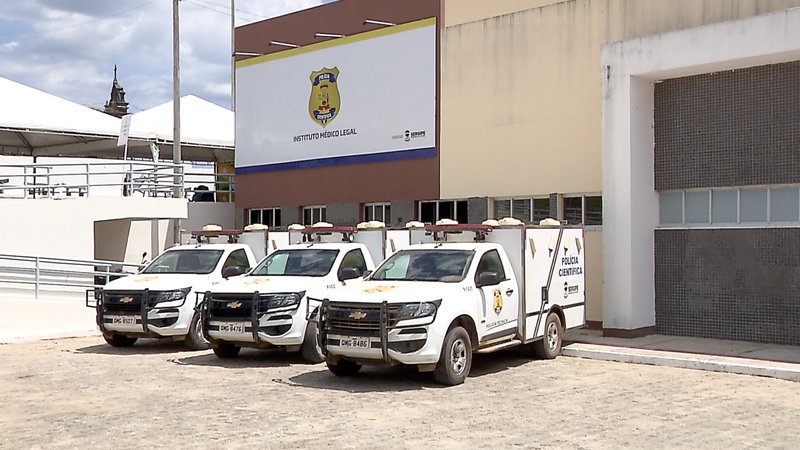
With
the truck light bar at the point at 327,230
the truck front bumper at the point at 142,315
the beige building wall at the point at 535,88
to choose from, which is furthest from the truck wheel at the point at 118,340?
the beige building wall at the point at 535,88

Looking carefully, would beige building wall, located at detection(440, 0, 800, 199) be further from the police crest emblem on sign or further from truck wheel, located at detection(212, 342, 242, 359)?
truck wheel, located at detection(212, 342, 242, 359)

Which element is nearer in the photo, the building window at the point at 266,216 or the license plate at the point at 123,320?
the license plate at the point at 123,320

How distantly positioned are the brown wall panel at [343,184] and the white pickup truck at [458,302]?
690 centimetres

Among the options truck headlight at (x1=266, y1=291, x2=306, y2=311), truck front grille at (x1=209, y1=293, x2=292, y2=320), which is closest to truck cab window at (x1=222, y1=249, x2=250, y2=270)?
truck front grille at (x1=209, y1=293, x2=292, y2=320)

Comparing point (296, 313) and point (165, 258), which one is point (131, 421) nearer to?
point (296, 313)

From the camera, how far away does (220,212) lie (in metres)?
27.3

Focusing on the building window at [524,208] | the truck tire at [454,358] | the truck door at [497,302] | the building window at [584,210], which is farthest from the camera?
the building window at [524,208]

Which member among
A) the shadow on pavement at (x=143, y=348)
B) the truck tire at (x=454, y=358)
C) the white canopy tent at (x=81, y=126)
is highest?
the white canopy tent at (x=81, y=126)

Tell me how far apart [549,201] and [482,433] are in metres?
10.5

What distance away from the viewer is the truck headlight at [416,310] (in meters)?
11.2

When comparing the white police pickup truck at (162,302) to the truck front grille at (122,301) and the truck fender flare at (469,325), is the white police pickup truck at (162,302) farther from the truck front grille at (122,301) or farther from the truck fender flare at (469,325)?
the truck fender flare at (469,325)

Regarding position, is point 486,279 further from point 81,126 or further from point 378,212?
point 81,126

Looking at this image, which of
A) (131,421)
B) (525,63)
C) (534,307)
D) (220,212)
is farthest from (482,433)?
(220,212)

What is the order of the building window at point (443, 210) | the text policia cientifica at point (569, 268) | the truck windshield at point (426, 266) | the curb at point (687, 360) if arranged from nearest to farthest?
the truck windshield at point (426, 266) → the curb at point (687, 360) → the text policia cientifica at point (569, 268) → the building window at point (443, 210)
